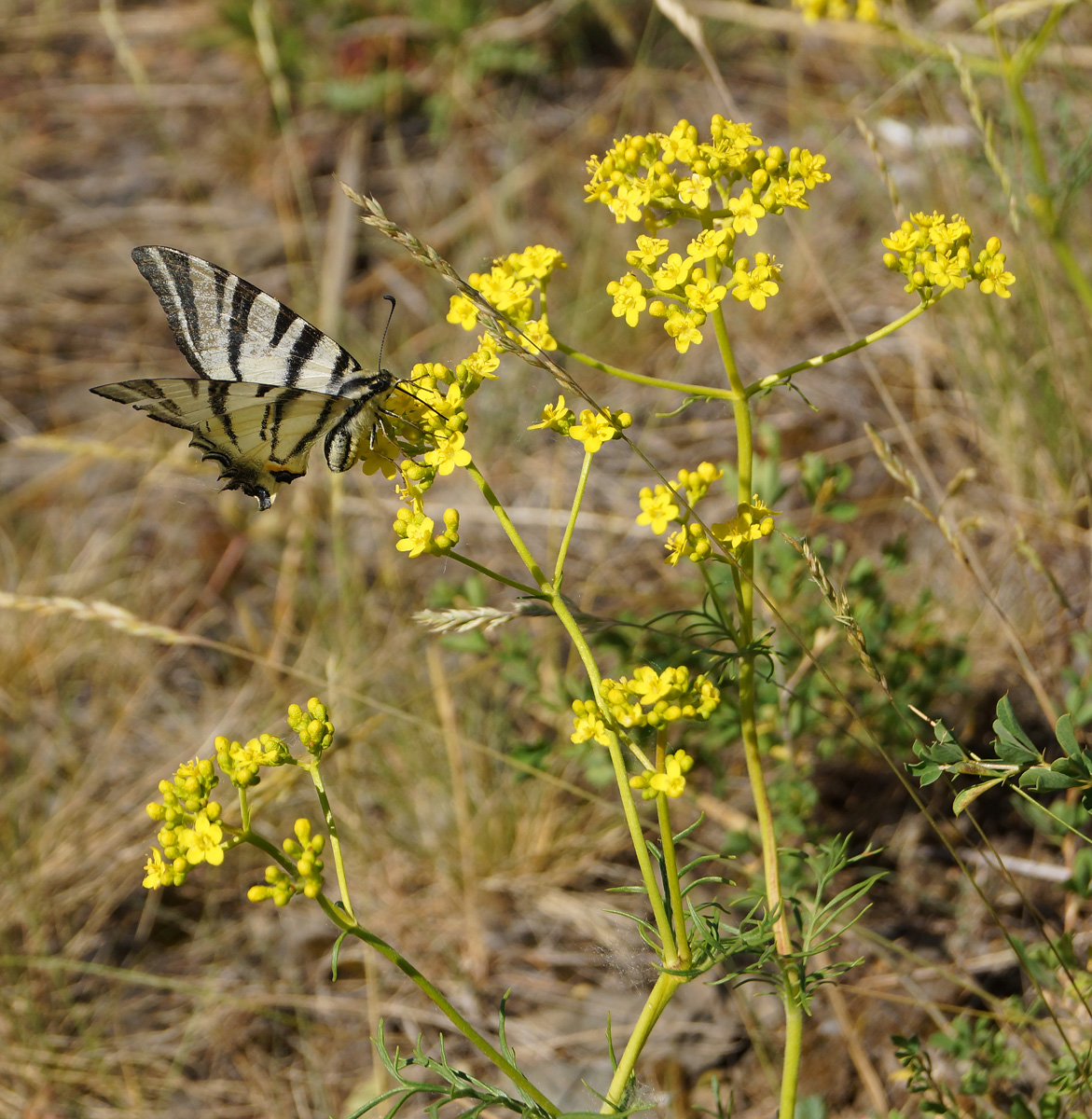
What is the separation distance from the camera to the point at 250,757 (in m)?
2.24

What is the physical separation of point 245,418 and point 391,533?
8.32ft

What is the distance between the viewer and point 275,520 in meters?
5.56

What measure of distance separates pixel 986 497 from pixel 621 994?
2.77 metres

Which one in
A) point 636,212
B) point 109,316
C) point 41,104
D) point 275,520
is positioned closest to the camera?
point 636,212

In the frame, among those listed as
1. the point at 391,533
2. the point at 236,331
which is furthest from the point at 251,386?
the point at 391,533

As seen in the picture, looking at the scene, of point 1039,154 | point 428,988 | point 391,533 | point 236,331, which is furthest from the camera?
point 391,533

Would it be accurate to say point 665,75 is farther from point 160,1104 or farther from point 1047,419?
point 160,1104

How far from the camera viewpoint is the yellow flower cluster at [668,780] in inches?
80.4

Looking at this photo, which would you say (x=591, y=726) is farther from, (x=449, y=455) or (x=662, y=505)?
(x=449, y=455)

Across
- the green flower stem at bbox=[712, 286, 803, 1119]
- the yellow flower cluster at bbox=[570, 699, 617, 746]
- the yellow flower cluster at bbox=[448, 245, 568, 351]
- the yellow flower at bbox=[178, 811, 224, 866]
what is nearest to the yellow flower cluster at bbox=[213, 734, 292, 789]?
the yellow flower at bbox=[178, 811, 224, 866]

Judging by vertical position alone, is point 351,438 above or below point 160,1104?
above

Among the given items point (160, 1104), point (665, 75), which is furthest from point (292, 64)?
point (160, 1104)

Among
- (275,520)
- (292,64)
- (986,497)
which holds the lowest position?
(275,520)

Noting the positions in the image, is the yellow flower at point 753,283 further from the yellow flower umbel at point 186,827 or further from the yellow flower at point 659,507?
the yellow flower umbel at point 186,827
